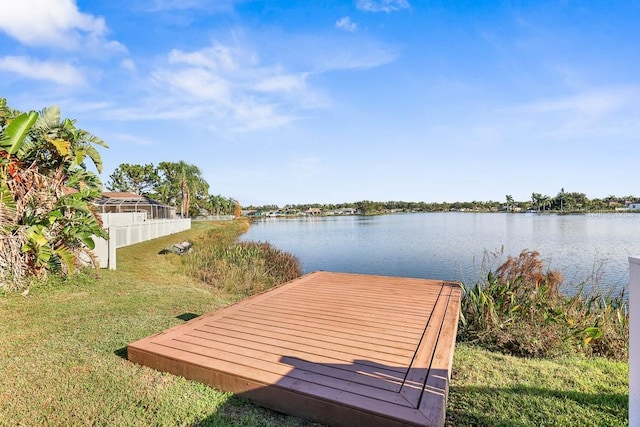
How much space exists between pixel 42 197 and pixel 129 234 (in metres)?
7.41

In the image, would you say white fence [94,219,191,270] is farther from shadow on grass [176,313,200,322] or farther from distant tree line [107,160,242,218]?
distant tree line [107,160,242,218]

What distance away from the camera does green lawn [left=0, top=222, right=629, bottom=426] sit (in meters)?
2.29

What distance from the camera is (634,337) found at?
1556 mm

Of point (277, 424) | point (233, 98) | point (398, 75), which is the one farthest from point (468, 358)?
point (233, 98)

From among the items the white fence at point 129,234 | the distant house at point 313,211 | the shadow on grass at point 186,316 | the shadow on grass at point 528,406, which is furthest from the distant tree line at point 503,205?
the shadow on grass at point 528,406

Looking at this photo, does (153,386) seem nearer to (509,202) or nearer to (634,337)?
(634,337)

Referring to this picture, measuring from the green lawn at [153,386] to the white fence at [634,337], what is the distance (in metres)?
0.87

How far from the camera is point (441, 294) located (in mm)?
5047

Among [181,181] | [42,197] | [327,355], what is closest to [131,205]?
[181,181]

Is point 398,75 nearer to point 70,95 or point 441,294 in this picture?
point 441,294

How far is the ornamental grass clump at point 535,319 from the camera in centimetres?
399

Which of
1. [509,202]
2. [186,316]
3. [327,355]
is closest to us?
[327,355]

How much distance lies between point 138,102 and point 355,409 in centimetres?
1303

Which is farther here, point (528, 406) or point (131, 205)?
point (131, 205)
